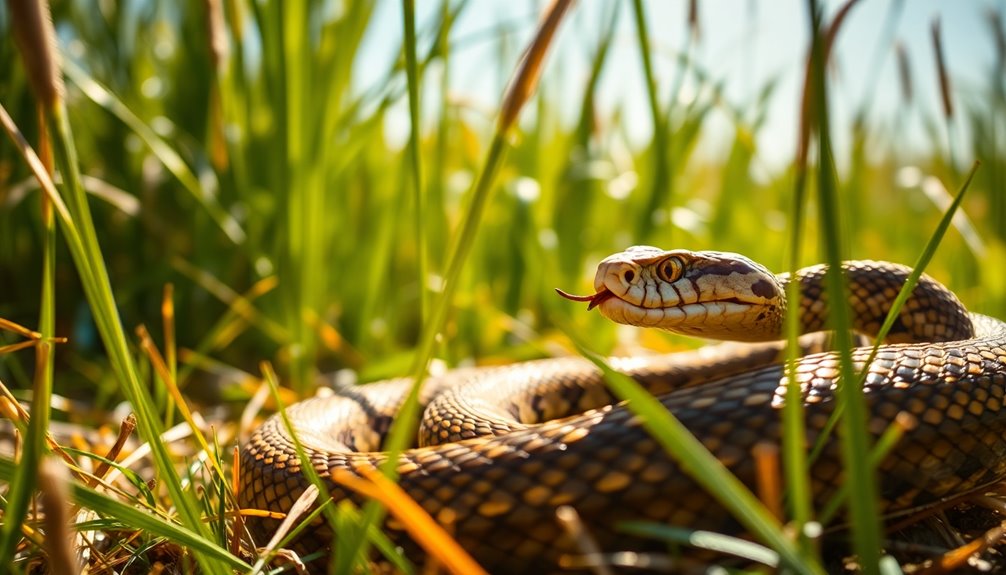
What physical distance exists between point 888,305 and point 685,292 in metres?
0.76

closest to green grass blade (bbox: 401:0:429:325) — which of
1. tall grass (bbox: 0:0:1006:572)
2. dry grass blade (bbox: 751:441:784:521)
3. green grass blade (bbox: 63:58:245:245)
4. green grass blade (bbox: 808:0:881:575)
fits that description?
tall grass (bbox: 0:0:1006:572)

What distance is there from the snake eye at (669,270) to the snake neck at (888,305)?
1.27ft

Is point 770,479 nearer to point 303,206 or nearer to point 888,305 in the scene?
point 888,305

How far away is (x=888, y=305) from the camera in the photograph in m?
2.36

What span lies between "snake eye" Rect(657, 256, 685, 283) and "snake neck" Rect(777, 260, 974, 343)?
386 mm

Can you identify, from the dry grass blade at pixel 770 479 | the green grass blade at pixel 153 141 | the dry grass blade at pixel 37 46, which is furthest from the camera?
the green grass blade at pixel 153 141

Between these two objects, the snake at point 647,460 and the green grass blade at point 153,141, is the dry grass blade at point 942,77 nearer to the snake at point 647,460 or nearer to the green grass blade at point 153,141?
the snake at point 647,460

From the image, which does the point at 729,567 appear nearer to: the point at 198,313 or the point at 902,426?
the point at 902,426

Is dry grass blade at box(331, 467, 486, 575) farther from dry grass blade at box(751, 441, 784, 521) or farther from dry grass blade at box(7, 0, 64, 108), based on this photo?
dry grass blade at box(7, 0, 64, 108)

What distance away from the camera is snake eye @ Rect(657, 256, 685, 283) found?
2.12 metres

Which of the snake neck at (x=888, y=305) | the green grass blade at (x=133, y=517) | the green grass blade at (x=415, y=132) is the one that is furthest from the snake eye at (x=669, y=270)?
the green grass blade at (x=133, y=517)

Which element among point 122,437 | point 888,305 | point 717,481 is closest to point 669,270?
point 888,305

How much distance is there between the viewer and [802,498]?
923mm

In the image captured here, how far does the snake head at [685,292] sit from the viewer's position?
207 cm
